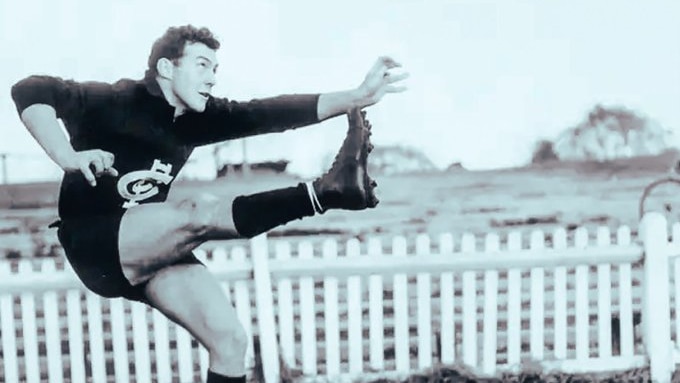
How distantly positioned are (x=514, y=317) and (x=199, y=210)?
4.94 feet

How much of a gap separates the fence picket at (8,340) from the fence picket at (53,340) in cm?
15

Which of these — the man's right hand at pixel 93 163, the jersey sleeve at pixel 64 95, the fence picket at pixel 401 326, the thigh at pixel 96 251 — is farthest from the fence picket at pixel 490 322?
the jersey sleeve at pixel 64 95

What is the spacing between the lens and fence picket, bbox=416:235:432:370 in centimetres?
392

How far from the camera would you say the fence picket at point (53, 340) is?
12.5 ft

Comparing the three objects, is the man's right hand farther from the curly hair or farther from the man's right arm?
the curly hair

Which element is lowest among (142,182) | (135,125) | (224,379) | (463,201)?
(224,379)

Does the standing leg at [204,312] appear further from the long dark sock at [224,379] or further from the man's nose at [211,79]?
the man's nose at [211,79]

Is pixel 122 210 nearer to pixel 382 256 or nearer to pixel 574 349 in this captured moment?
pixel 382 256

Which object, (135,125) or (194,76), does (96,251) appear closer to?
(135,125)

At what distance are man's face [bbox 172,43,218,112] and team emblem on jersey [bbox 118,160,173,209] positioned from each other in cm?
28

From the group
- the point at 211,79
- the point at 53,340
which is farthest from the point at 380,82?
the point at 53,340

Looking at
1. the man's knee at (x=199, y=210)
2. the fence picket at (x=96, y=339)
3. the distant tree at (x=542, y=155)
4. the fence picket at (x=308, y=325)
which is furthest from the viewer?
the fence picket at (x=308, y=325)

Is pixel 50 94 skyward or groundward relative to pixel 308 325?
skyward

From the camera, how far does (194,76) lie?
352 cm
